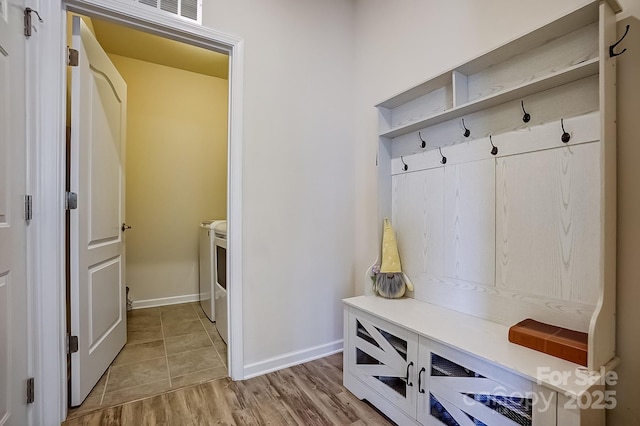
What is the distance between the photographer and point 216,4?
1.77m

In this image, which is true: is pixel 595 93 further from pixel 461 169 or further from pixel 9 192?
pixel 9 192

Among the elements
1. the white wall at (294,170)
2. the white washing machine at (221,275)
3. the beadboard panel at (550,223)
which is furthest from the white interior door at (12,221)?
the beadboard panel at (550,223)

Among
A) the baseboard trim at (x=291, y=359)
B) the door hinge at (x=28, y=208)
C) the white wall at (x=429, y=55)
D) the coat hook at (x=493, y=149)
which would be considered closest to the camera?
the white wall at (x=429, y=55)

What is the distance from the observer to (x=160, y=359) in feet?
6.93

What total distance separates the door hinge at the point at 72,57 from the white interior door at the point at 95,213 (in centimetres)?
2

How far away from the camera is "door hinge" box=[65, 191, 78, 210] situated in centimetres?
152

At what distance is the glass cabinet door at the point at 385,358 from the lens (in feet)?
4.38

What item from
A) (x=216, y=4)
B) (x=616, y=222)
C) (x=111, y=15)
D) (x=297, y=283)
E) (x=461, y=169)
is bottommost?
(x=297, y=283)

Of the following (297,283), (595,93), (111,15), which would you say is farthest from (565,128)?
(111,15)

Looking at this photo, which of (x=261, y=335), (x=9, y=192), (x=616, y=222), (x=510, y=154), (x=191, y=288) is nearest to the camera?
(x=616, y=222)

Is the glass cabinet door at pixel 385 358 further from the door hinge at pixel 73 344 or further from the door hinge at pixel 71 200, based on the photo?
the door hinge at pixel 71 200

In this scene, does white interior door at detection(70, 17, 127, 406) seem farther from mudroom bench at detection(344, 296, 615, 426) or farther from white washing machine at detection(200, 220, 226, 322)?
mudroom bench at detection(344, 296, 615, 426)

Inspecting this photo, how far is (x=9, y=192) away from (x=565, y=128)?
2.24 meters

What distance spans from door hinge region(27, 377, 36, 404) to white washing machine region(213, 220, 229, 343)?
1124 mm
